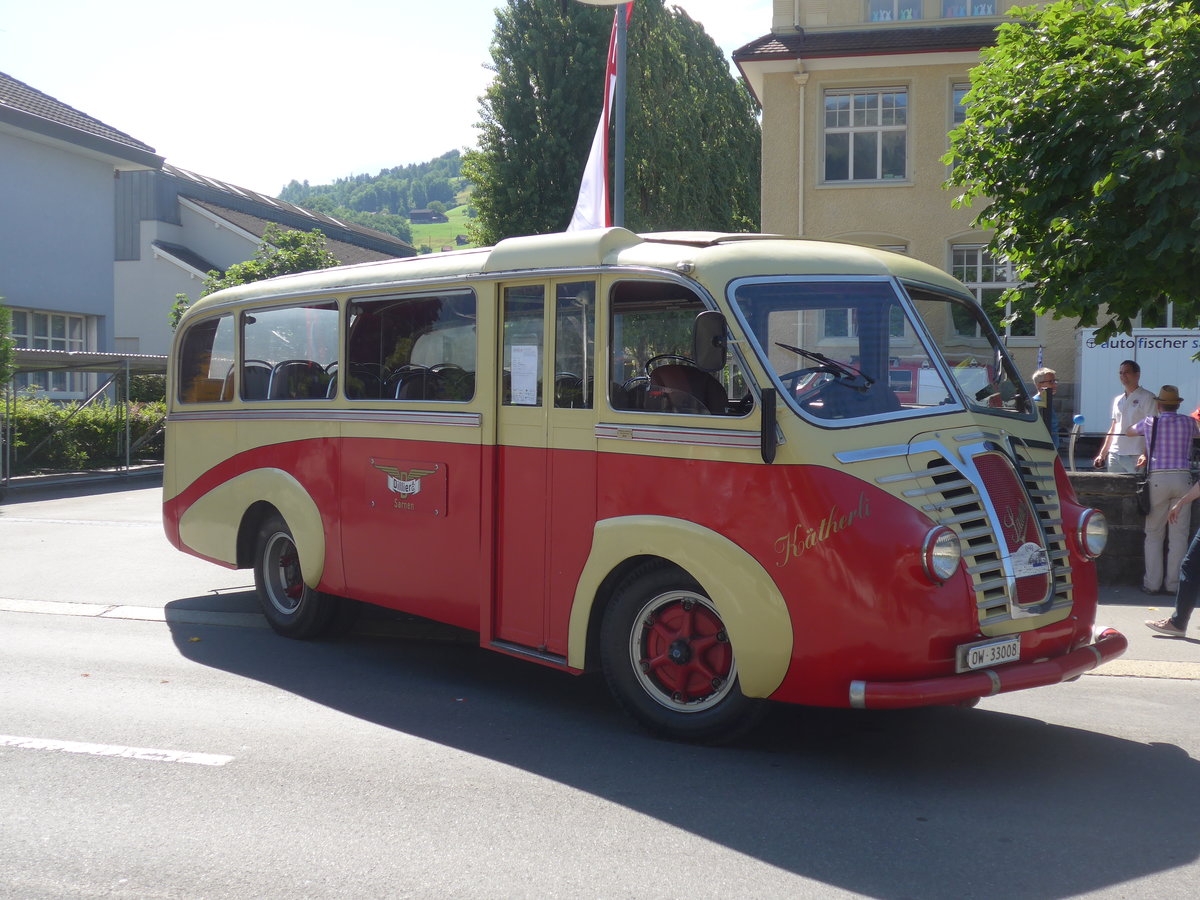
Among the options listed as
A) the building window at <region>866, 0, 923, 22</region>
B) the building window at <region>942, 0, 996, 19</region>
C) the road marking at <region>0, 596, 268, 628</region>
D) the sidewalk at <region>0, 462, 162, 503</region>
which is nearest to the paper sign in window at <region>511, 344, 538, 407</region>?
the road marking at <region>0, 596, 268, 628</region>

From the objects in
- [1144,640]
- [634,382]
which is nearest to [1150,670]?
[1144,640]

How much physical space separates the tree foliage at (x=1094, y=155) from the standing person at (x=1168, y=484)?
922 millimetres

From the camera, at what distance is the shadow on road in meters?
4.46

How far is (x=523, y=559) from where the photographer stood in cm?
661

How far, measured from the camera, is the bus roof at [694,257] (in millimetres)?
5898

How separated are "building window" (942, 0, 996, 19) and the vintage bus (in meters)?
21.1

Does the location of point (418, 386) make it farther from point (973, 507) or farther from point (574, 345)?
point (973, 507)

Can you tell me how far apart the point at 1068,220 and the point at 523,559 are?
499 centimetres

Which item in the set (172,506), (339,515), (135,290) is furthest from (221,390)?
(135,290)

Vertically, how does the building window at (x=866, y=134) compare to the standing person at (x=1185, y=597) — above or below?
above

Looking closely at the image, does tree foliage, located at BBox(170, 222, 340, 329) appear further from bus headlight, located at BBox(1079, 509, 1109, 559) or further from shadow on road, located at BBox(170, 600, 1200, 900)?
bus headlight, located at BBox(1079, 509, 1109, 559)

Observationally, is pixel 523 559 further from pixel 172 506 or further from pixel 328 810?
pixel 172 506

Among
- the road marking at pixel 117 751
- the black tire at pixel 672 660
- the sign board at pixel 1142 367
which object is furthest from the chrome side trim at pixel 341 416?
the sign board at pixel 1142 367

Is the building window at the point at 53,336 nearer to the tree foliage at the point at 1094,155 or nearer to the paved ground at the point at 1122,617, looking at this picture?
the paved ground at the point at 1122,617
